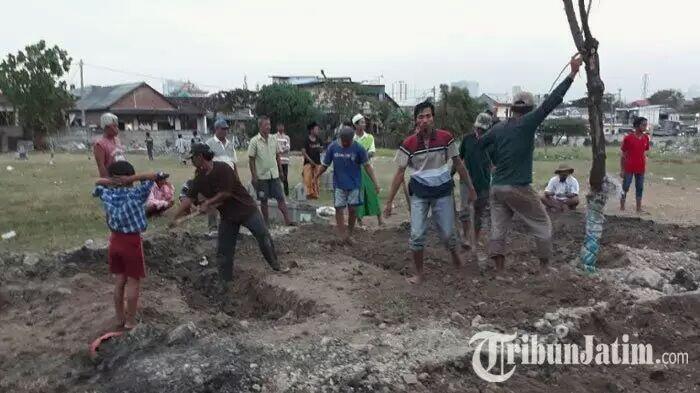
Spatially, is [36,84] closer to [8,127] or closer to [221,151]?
[8,127]

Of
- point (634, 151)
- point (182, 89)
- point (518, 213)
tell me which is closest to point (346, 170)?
point (518, 213)

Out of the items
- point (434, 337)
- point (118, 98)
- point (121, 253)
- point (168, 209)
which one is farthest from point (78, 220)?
point (118, 98)

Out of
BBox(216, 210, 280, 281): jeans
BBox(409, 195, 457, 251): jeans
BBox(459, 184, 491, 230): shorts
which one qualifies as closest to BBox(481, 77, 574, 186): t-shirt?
Result: BBox(409, 195, 457, 251): jeans

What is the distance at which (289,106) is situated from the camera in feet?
133

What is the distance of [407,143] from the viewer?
651 centimetres

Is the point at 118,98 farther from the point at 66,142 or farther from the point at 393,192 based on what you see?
the point at 393,192

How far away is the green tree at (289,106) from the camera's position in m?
40.6

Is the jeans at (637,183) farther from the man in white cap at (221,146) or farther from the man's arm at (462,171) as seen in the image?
the man in white cap at (221,146)

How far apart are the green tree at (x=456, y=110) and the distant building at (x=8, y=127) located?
2728 cm

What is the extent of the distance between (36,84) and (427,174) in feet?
138

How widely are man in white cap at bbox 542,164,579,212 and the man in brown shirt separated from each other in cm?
560

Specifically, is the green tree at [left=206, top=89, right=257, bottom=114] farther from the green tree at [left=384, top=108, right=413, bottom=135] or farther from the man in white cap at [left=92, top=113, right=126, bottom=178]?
the man in white cap at [left=92, top=113, right=126, bottom=178]

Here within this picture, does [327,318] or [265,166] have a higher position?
[265,166]

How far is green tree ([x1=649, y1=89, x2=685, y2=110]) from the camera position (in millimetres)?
91194
